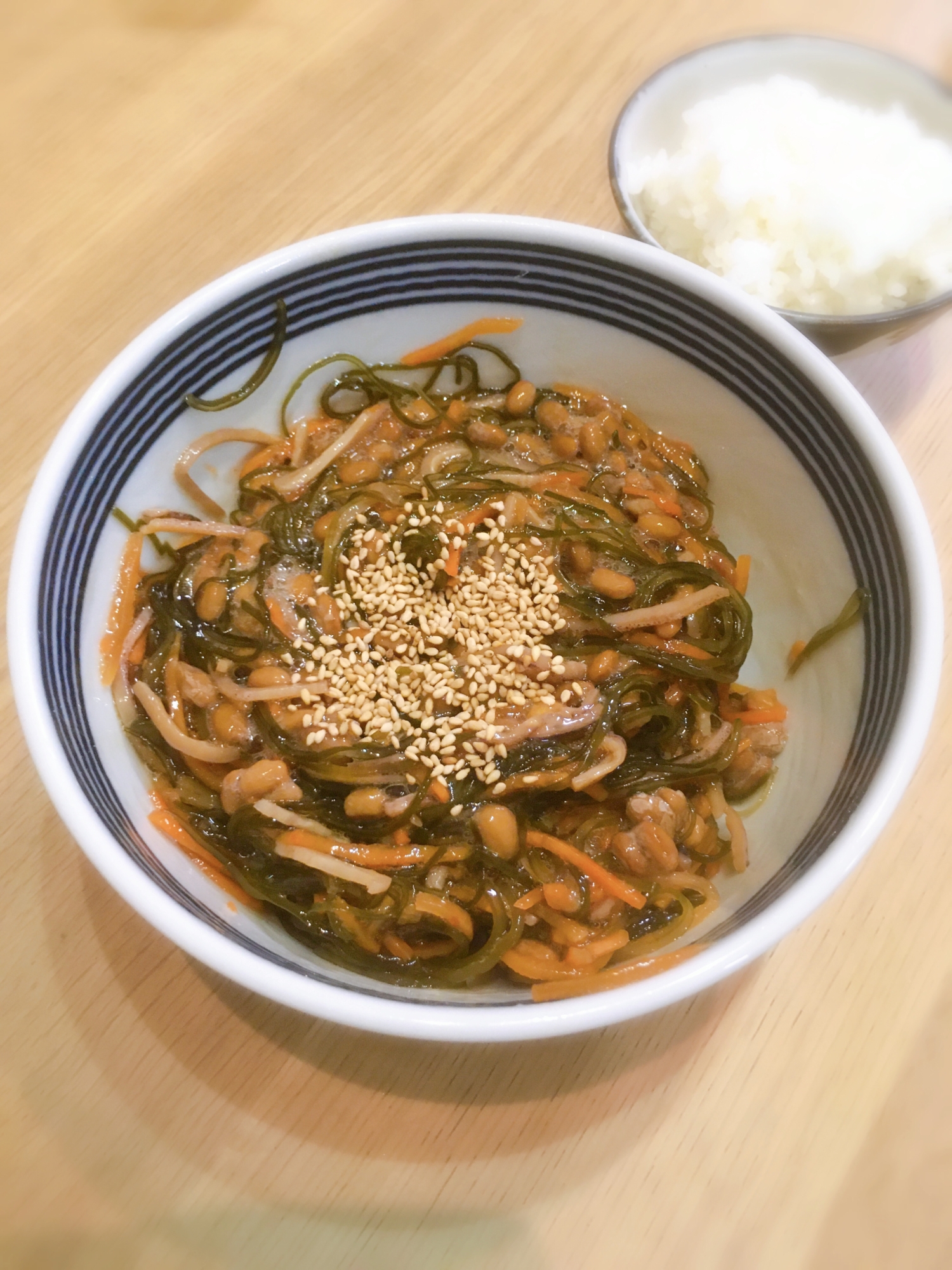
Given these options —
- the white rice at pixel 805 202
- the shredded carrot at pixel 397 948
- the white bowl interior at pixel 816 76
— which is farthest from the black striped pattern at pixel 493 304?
the white bowl interior at pixel 816 76

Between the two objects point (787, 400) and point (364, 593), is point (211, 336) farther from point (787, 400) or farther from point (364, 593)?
point (787, 400)

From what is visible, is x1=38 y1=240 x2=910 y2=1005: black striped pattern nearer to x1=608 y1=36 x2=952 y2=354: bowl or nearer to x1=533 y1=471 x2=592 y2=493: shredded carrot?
x1=533 y1=471 x2=592 y2=493: shredded carrot

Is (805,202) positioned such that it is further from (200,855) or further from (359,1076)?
(359,1076)

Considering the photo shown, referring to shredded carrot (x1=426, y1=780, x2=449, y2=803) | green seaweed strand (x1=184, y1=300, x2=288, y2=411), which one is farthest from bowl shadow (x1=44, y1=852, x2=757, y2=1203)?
green seaweed strand (x1=184, y1=300, x2=288, y2=411)

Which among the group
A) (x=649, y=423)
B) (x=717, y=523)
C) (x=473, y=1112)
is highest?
(x=649, y=423)

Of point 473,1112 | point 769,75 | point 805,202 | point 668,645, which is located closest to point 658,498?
point 668,645

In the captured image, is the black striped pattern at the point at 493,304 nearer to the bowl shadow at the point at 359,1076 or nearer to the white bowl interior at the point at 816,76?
the bowl shadow at the point at 359,1076

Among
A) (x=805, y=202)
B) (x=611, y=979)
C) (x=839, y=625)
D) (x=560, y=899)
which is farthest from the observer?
(x=805, y=202)
